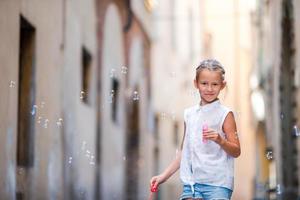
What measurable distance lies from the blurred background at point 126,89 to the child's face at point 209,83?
1.27 ft

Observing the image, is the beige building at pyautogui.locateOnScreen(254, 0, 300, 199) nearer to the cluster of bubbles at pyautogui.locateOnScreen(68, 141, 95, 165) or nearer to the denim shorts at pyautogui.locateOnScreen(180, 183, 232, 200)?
the cluster of bubbles at pyautogui.locateOnScreen(68, 141, 95, 165)

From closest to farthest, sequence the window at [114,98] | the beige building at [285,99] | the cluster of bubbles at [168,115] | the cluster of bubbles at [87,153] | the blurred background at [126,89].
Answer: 1. the blurred background at [126,89]
2. the cluster of bubbles at [87,153]
3. the beige building at [285,99]
4. the window at [114,98]
5. the cluster of bubbles at [168,115]

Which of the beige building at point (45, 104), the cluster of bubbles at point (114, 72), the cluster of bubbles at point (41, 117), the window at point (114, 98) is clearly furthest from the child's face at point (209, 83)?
the window at point (114, 98)

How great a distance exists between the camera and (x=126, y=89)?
11.5 m

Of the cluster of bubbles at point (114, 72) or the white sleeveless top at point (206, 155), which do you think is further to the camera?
the cluster of bubbles at point (114, 72)

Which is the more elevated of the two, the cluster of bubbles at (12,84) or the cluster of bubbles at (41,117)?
the cluster of bubbles at (12,84)

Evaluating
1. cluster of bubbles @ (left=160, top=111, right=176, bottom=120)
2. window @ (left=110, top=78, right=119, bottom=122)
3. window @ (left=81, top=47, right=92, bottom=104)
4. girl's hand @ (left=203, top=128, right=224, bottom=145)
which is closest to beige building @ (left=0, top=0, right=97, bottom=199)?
window @ (left=81, top=47, right=92, bottom=104)

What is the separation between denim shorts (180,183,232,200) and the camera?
338 centimetres

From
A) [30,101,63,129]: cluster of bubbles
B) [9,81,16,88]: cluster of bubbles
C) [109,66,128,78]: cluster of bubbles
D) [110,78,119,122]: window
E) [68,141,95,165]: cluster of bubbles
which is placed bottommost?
[68,141,95,165]: cluster of bubbles

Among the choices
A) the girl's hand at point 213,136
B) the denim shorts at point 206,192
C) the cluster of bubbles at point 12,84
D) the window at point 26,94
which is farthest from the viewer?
Result: the window at point 26,94

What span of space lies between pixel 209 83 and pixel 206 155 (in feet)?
0.92

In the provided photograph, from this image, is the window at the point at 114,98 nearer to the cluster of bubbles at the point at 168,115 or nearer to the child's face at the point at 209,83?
the cluster of bubbles at the point at 168,115

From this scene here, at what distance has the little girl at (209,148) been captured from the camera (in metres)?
3.39

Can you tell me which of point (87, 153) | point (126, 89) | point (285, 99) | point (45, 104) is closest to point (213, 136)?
point (45, 104)
